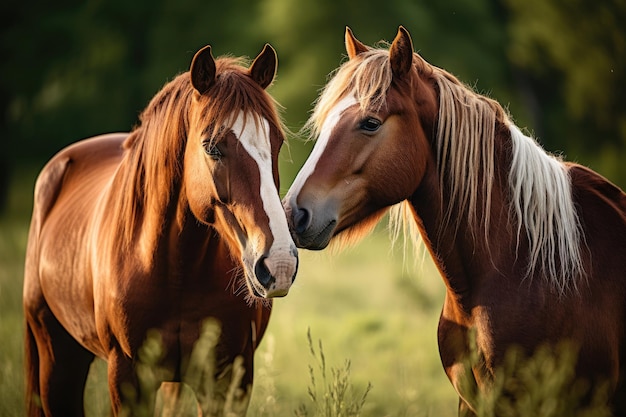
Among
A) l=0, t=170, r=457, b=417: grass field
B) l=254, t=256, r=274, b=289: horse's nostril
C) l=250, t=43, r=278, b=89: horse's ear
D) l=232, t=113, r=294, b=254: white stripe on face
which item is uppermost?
l=250, t=43, r=278, b=89: horse's ear

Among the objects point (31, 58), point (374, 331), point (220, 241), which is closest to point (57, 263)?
point (220, 241)

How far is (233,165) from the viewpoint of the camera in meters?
3.44

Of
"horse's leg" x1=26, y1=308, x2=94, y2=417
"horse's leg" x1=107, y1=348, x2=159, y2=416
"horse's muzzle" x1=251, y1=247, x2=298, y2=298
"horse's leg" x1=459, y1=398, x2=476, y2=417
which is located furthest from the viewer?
"horse's leg" x1=26, y1=308, x2=94, y2=417

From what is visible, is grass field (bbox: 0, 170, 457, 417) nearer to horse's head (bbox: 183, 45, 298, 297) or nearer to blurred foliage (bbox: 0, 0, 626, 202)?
horse's head (bbox: 183, 45, 298, 297)

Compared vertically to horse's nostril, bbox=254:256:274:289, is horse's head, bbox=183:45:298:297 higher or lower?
higher

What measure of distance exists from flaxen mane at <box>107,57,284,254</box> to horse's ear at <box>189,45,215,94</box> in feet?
0.13

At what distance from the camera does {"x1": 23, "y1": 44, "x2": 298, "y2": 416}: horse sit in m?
3.40

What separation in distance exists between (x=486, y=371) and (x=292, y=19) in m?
13.0

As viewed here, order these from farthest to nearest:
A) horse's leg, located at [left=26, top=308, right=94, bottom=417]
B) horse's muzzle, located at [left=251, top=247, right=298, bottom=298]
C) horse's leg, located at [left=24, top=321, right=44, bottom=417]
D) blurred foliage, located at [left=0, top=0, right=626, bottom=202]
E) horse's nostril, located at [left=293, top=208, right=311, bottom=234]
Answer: blurred foliage, located at [left=0, top=0, right=626, bottom=202] → horse's leg, located at [left=24, top=321, right=44, bottom=417] → horse's leg, located at [left=26, top=308, right=94, bottom=417] → horse's nostril, located at [left=293, top=208, right=311, bottom=234] → horse's muzzle, located at [left=251, top=247, right=298, bottom=298]

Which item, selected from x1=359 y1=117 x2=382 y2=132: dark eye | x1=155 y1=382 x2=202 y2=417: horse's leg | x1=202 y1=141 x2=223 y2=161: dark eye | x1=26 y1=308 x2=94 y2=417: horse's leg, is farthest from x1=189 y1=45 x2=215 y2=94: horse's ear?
x1=26 y1=308 x2=94 y2=417: horse's leg

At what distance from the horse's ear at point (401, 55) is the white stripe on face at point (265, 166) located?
0.60 meters

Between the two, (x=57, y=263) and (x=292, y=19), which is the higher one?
(x=292, y=19)

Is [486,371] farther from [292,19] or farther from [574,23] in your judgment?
[292,19]

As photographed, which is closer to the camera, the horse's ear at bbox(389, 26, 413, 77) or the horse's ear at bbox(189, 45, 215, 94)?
the horse's ear at bbox(389, 26, 413, 77)
